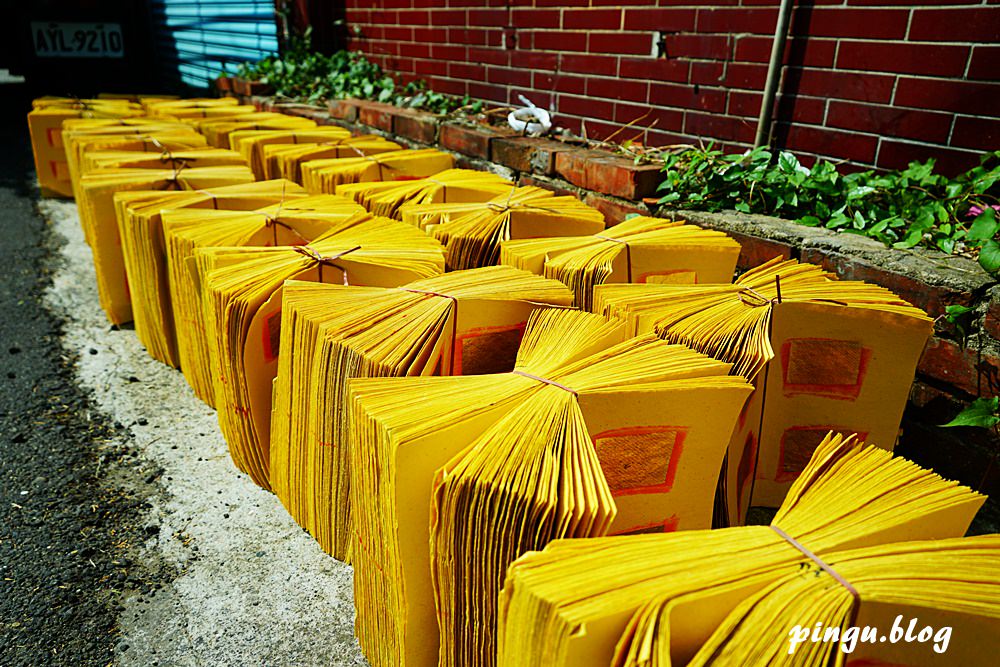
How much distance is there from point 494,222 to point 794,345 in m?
0.95

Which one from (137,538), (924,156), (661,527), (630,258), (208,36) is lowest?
(137,538)

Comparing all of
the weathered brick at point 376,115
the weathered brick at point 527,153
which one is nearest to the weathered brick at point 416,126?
the weathered brick at point 376,115

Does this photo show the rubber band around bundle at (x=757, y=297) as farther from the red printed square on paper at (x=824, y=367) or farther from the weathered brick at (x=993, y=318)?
the weathered brick at (x=993, y=318)

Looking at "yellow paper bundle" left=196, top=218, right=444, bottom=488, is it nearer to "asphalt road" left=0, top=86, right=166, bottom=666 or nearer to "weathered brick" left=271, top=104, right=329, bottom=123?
"asphalt road" left=0, top=86, right=166, bottom=666

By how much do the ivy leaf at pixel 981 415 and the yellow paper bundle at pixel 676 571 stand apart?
1.92ft

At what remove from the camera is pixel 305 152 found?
3.04 metres

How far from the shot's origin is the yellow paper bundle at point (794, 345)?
1.46m

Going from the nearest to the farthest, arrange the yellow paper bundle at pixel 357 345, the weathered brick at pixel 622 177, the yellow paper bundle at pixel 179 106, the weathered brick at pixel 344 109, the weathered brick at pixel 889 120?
the yellow paper bundle at pixel 357 345 < the weathered brick at pixel 889 120 < the weathered brick at pixel 622 177 < the weathered brick at pixel 344 109 < the yellow paper bundle at pixel 179 106

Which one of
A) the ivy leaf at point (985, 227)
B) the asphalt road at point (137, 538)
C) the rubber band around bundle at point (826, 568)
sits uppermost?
the ivy leaf at point (985, 227)

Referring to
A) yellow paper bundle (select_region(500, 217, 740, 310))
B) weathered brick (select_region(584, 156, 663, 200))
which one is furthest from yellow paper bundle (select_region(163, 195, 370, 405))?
weathered brick (select_region(584, 156, 663, 200))

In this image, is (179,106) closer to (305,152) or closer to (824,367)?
(305,152)

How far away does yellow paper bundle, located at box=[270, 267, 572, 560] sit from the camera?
1.44 m

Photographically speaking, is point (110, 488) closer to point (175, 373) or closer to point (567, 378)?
point (175, 373)

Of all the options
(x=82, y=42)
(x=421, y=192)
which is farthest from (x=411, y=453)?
(x=82, y=42)
